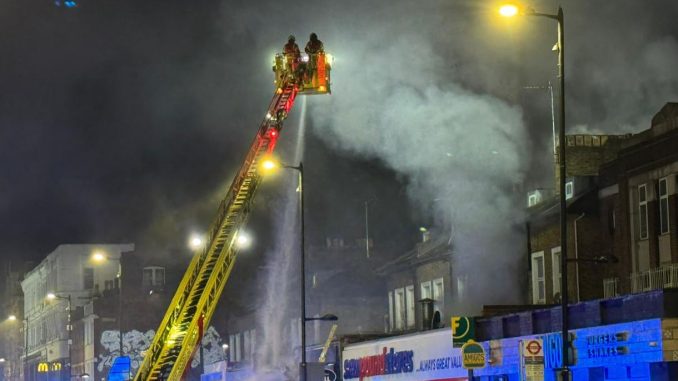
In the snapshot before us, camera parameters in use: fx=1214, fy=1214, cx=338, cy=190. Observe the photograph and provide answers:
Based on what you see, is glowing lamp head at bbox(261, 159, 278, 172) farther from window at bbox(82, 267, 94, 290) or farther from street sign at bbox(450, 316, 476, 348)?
window at bbox(82, 267, 94, 290)

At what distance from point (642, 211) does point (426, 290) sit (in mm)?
15980

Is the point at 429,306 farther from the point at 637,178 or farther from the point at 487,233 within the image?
the point at 637,178

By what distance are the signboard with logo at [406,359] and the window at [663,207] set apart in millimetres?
7064

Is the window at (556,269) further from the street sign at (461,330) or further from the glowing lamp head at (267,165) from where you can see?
the glowing lamp head at (267,165)

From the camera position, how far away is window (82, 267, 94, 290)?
107188 mm

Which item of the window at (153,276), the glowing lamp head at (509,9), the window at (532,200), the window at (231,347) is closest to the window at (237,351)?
the window at (231,347)

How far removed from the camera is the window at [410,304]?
49984mm

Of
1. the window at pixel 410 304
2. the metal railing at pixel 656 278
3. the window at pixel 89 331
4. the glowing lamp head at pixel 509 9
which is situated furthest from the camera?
the window at pixel 89 331

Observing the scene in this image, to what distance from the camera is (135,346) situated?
86.9 meters

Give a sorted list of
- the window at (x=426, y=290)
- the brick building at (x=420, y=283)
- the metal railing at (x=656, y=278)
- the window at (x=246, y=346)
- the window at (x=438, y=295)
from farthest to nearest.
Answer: the window at (x=246, y=346), the window at (x=426, y=290), the window at (x=438, y=295), the brick building at (x=420, y=283), the metal railing at (x=656, y=278)

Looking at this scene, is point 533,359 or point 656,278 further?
point 656,278

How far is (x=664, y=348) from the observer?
2484cm

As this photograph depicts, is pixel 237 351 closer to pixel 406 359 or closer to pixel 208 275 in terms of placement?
pixel 406 359

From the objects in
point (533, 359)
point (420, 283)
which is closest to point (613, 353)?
point (533, 359)
